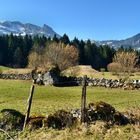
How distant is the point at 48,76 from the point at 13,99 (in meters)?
16.2

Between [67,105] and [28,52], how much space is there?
11367cm

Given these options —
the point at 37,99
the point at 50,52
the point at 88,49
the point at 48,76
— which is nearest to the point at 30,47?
the point at 88,49

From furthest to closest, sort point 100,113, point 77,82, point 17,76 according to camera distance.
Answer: point 17,76, point 77,82, point 100,113

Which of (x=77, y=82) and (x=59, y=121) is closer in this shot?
(x=59, y=121)

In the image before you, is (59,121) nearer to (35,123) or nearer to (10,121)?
(35,123)

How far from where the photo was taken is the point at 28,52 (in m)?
143

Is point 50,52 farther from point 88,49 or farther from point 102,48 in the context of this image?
point 102,48

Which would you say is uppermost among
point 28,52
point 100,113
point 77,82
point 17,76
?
point 28,52

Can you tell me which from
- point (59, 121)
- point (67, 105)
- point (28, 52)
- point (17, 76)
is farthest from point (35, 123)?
point (28, 52)

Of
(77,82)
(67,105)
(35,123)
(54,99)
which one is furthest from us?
(77,82)

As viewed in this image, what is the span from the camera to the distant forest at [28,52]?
13750cm

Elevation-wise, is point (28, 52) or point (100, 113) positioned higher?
point (28, 52)

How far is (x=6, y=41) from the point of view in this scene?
151 meters

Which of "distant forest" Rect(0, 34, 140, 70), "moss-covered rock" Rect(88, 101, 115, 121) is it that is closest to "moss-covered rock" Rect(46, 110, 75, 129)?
"moss-covered rock" Rect(88, 101, 115, 121)
